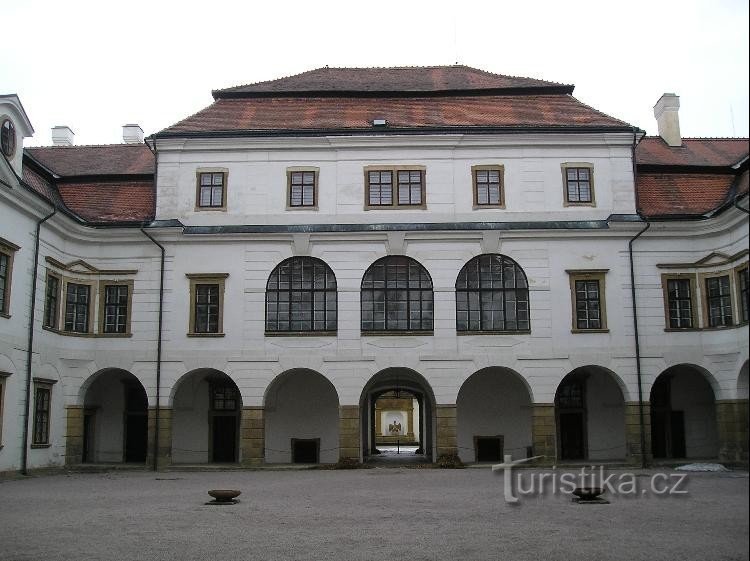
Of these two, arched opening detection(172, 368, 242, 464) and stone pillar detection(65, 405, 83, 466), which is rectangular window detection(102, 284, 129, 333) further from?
arched opening detection(172, 368, 242, 464)

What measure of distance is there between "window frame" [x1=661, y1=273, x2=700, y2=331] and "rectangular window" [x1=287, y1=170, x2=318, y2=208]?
11.3m

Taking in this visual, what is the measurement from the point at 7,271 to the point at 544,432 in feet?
51.9

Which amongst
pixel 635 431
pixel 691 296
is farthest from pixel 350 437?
pixel 691 296

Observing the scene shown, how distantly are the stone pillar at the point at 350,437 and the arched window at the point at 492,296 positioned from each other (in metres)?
4.24

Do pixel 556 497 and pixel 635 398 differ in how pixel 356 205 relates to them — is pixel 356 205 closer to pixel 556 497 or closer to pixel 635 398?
pixel 635 398

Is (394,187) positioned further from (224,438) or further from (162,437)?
(162,437)

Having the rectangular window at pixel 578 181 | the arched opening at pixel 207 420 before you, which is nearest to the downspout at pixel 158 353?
the arched opening at pixel 207 420

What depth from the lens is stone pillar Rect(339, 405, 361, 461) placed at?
25203mm

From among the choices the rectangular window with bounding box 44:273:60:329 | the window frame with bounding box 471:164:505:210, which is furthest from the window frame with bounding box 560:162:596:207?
the rectangular window with bounding box 44:273:60:329

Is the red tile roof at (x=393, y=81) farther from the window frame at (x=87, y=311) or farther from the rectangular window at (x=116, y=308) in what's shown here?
the window frame at (x=87, y=311)

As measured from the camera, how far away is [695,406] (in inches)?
1069

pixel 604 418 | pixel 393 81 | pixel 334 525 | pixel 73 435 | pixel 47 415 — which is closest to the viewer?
pixel 334 525

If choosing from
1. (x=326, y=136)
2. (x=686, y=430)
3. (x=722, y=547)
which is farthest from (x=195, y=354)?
(x=722, y=547)

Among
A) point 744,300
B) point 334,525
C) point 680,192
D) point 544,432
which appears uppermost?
point 680,192
